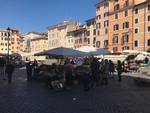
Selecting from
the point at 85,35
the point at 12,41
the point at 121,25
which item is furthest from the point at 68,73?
the point at 12,41

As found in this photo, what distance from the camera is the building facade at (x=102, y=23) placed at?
93.0 metres

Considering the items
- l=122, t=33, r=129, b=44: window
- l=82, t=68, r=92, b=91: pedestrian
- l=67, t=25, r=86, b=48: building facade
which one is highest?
l=67, t=25, r=86, b=48: building facade

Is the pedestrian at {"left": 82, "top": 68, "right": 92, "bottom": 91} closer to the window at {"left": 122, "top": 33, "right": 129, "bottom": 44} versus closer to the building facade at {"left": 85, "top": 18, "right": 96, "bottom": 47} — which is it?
the window at {"left": 122, "top": 33, "right": 129, "bottom": 44}

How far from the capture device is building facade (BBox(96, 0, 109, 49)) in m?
93.0

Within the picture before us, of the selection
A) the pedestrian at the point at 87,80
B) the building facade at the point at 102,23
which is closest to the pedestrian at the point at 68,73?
the pedestrian at the point at 87,80

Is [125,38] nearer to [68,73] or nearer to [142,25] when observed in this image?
[142,25]

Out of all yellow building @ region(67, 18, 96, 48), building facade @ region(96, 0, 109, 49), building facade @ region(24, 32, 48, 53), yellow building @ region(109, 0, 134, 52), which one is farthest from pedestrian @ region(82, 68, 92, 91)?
building facade @ region(24, 32, 48, 53)

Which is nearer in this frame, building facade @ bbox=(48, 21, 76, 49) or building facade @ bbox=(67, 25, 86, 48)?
building facade @ bbox=(67, 25, 86, 48)

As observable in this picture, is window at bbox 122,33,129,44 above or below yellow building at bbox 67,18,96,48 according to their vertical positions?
below

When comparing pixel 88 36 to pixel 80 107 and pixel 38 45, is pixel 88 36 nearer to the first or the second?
pixel 38 45

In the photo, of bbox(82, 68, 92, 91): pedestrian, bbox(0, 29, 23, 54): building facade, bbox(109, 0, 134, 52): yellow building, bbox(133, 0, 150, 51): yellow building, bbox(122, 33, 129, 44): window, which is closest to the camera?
bbox(82, 68, 92, 91): pedestrian

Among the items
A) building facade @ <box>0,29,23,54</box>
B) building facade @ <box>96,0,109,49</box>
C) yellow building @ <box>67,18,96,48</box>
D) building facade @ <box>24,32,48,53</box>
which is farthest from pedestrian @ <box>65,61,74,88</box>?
building facade @ <box>0,29,23,54</box>

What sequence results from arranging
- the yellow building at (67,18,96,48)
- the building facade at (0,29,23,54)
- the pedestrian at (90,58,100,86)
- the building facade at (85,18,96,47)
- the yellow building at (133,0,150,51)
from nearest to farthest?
1. the pedestrian at (90,58,100,86)
2. the yellow building at (133,0,150,51)
3. the building facade at (85,18,96,47)
4. the yellow building at (67,18,96,48)
5. the building facade at (0,29,23,54)

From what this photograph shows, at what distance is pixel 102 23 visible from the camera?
312 ft
